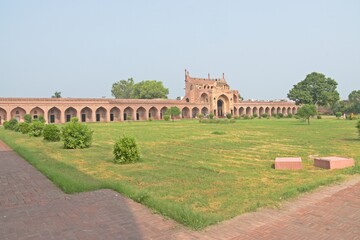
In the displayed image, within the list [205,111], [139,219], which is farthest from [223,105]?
[139,219]

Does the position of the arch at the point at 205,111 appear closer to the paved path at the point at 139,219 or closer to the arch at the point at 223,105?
the arch at the point at 223,105

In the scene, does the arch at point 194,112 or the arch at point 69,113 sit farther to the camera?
the arch at point 194,112

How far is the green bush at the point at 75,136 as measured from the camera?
11.2 m

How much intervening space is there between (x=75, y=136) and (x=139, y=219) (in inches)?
325

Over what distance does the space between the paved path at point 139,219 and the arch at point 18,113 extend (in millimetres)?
37666

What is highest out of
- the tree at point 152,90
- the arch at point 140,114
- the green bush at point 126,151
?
the tree at point 152,90

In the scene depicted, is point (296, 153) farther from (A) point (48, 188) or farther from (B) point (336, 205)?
(A) point (48, 188)

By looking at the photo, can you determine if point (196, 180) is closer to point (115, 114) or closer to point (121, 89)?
point (115, 114)

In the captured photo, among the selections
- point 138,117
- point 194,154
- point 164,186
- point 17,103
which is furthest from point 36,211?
point 138,117

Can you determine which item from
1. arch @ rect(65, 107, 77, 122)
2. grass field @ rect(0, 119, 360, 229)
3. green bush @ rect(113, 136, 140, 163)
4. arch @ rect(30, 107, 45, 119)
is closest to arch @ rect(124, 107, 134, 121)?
arch @ rect(65, 107, 77, 122)

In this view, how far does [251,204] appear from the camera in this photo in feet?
13.9

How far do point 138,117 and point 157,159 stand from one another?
4293 cm

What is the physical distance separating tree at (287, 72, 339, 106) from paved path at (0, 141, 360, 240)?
53164mm

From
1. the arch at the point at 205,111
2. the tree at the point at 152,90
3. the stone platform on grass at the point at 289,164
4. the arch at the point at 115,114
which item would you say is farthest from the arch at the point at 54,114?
the stone platform on grass at the point at 289,164
